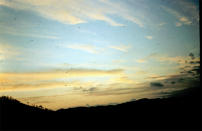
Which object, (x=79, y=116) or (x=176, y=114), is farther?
(x=176, y=114)

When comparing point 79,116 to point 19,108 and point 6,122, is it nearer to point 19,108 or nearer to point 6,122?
point 19,108

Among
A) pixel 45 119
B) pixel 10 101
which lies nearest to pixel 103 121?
pixel 45 119

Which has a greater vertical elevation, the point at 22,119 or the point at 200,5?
the point at 200,5

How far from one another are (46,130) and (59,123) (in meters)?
4.53

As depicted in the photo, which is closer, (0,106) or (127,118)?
(0,106)

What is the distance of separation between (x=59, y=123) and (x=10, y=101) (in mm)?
8379

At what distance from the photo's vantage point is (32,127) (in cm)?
1902

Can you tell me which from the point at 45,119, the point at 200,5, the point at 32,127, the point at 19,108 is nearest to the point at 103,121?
the point at 45,119

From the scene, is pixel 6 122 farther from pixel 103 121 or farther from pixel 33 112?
pixel 103 121

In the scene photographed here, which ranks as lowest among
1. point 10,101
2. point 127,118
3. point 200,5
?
point 127,118

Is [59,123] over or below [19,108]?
below

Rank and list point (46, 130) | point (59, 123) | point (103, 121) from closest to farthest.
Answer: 1. point (46, 130)
2. point (59, 123)
3. point (103, 121)

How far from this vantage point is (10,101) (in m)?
23.8

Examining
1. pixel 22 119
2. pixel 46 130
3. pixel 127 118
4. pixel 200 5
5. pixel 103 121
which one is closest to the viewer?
pixel 200 5
